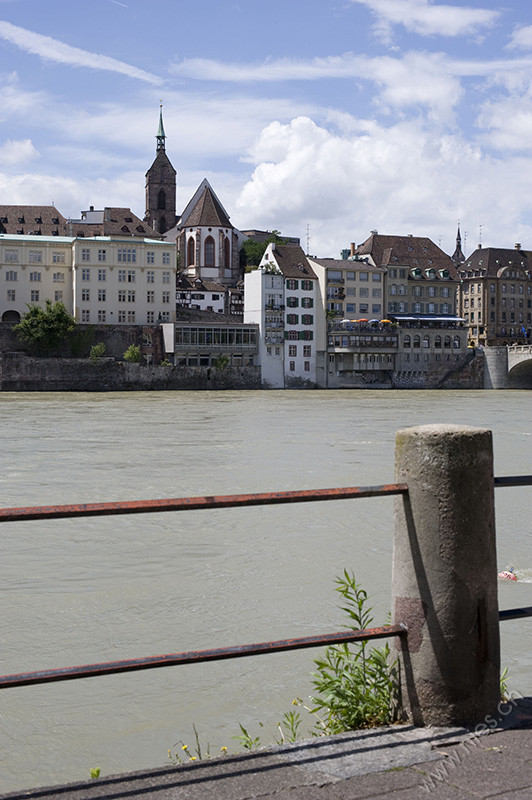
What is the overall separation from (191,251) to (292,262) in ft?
64.0

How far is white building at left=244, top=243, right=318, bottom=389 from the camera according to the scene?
85.1 metres

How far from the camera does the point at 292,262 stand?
3455 inches

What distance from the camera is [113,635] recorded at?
784 centimetres

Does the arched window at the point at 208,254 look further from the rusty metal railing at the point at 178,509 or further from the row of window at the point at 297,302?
the rusty metal railing at the point at 178,509

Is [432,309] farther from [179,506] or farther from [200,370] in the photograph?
[179,506]

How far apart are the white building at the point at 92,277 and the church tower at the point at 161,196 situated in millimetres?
32663

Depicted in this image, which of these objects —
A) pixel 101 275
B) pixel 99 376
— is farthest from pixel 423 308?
pixel 99 376

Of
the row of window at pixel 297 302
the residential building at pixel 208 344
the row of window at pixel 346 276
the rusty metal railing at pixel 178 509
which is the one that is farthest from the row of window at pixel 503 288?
the rusty metal railing at pixel 178 509

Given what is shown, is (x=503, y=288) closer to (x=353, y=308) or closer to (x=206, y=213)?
(x=353, y=308)

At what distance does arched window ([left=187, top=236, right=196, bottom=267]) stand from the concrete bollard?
101654 millimetres

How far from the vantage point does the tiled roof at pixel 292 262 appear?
8638 centimetres

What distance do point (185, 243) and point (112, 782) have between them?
103931mm

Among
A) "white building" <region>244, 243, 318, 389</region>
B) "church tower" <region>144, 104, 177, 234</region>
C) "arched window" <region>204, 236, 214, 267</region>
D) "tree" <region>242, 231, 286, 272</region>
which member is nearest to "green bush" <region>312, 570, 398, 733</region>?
"white building" <region>244, 243, 318, 389</region>

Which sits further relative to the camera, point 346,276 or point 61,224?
point 61,224
